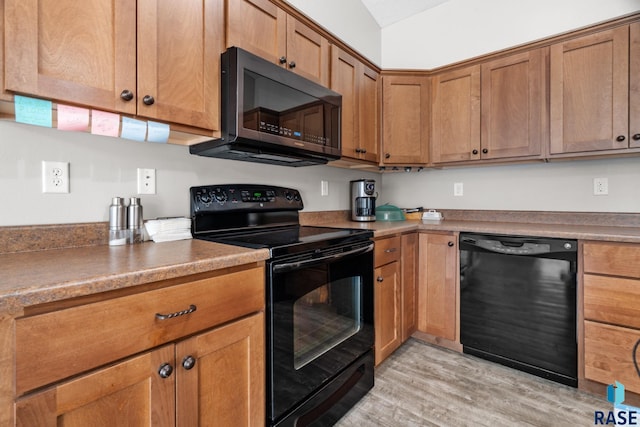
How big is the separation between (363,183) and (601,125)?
5.04 ft

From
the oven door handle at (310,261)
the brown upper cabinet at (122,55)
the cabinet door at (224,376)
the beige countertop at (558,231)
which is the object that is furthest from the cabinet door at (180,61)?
the beige countertop at (558,231)

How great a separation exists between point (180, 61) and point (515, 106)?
7.12ft

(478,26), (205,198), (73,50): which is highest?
(478,26)

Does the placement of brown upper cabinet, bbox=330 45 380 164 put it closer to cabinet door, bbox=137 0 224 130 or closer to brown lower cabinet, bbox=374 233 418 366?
brown lower cabinet, bbox=374 233 418 366

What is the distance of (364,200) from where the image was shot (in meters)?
2.44

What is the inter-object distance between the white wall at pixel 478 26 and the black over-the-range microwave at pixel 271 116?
1.41m

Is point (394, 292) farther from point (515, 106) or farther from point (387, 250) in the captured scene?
point (515, 106)

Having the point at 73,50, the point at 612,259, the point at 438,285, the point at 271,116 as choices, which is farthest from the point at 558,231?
the point at 73,50

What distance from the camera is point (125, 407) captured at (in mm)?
773

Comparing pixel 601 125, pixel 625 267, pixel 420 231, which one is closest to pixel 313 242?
pixel 420 231

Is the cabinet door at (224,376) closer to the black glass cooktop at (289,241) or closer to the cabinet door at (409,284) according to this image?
the black glass cooktop at (289,241)

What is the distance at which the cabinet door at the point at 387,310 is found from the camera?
1.81m

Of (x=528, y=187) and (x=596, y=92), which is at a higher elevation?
(x=596, y=92)

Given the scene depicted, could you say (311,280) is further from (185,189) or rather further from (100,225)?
(100,225)
